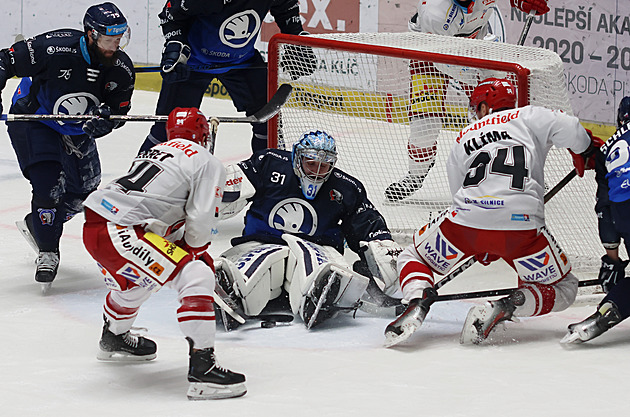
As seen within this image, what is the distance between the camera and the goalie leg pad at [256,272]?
3.52 metres

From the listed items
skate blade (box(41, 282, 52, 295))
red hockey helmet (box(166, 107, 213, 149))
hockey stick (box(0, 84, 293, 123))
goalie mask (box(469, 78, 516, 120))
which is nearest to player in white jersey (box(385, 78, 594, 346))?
goalie mask (box(469, 78, 516, 120))

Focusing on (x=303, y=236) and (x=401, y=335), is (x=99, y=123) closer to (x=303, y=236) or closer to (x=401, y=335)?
(x=303, y=236)

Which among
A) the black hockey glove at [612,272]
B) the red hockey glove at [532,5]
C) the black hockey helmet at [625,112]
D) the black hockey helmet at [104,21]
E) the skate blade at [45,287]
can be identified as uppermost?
the black hockey helmet at [104,21]

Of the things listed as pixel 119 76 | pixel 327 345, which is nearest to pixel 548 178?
pixel 327 345

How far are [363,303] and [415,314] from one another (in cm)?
51

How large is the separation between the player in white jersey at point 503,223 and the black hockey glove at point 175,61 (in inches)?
68.7

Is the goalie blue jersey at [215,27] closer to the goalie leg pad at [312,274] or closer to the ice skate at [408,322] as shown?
the goalie leg pad at [312,274]

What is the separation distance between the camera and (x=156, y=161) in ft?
9.52

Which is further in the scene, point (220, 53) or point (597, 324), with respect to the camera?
point (220, 53)

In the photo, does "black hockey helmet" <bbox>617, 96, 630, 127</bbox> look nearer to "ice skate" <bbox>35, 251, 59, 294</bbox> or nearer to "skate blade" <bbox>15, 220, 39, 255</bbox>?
"ice skate" <bbox>35, 251, 59, 294</bbox>

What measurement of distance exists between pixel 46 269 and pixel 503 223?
1.87 meters

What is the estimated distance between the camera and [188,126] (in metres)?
→ 2.99

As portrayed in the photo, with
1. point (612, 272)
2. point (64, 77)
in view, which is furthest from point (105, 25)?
point (612, 272)

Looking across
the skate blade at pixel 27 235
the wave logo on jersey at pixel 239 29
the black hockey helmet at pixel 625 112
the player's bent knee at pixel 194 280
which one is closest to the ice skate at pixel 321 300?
the player's bent knee at pixel 194 280
